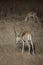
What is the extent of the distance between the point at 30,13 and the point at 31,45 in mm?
430

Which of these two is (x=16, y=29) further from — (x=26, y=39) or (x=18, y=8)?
(x=18, y=8)

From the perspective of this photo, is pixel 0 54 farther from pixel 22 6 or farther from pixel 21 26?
pixel 22 6

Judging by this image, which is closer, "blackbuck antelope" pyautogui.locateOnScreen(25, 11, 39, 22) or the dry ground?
the dry ground

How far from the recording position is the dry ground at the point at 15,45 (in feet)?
7.17

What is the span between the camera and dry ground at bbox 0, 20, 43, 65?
2.18 metres

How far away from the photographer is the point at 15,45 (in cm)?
230

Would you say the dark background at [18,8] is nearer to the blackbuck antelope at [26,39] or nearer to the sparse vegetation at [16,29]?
the sparse vegetation at [16,29]

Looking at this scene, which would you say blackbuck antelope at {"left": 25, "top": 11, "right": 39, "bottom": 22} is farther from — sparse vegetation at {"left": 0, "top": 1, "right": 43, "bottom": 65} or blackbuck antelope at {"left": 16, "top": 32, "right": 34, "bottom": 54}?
blackbuck antelope at {"left": 16, "top": 32, "right": 34, "bottom": 54}

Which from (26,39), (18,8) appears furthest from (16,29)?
(18,8)

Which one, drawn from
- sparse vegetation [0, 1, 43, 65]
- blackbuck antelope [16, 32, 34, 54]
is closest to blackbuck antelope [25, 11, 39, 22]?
sparse vegetation [0, 1, 43, 65]

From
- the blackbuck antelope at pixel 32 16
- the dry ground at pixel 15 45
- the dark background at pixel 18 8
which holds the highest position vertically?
the dark background at pixel 18 8

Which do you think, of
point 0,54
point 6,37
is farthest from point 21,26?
point 0,54

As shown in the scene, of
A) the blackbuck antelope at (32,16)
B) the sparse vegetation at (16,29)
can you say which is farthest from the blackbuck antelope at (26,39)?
the blackbuck antelope at (32,16)

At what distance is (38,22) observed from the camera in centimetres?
245
